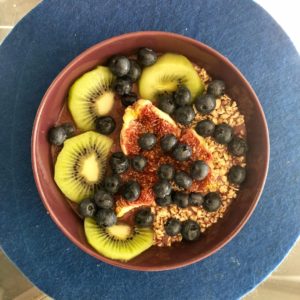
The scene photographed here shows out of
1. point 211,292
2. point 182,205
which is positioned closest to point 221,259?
point 211,292

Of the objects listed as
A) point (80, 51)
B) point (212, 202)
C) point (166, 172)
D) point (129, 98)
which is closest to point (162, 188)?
point (166, 172)

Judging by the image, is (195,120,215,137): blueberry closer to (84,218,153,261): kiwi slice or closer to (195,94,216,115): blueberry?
(195,94,216,115): blueberry

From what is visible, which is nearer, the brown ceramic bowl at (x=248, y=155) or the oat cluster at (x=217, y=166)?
the brown ceramic bowl at (x=248, y=155)

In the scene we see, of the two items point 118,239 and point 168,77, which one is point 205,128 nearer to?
point 168,77

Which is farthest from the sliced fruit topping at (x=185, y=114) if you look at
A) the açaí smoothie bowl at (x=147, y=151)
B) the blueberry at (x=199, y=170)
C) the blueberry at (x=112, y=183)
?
the blueberry at (x=112, y=183)

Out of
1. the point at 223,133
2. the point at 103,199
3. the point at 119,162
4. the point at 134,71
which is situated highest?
the point at 134,71

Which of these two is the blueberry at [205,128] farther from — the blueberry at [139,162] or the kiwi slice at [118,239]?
the kiwi slice at [118,239]
